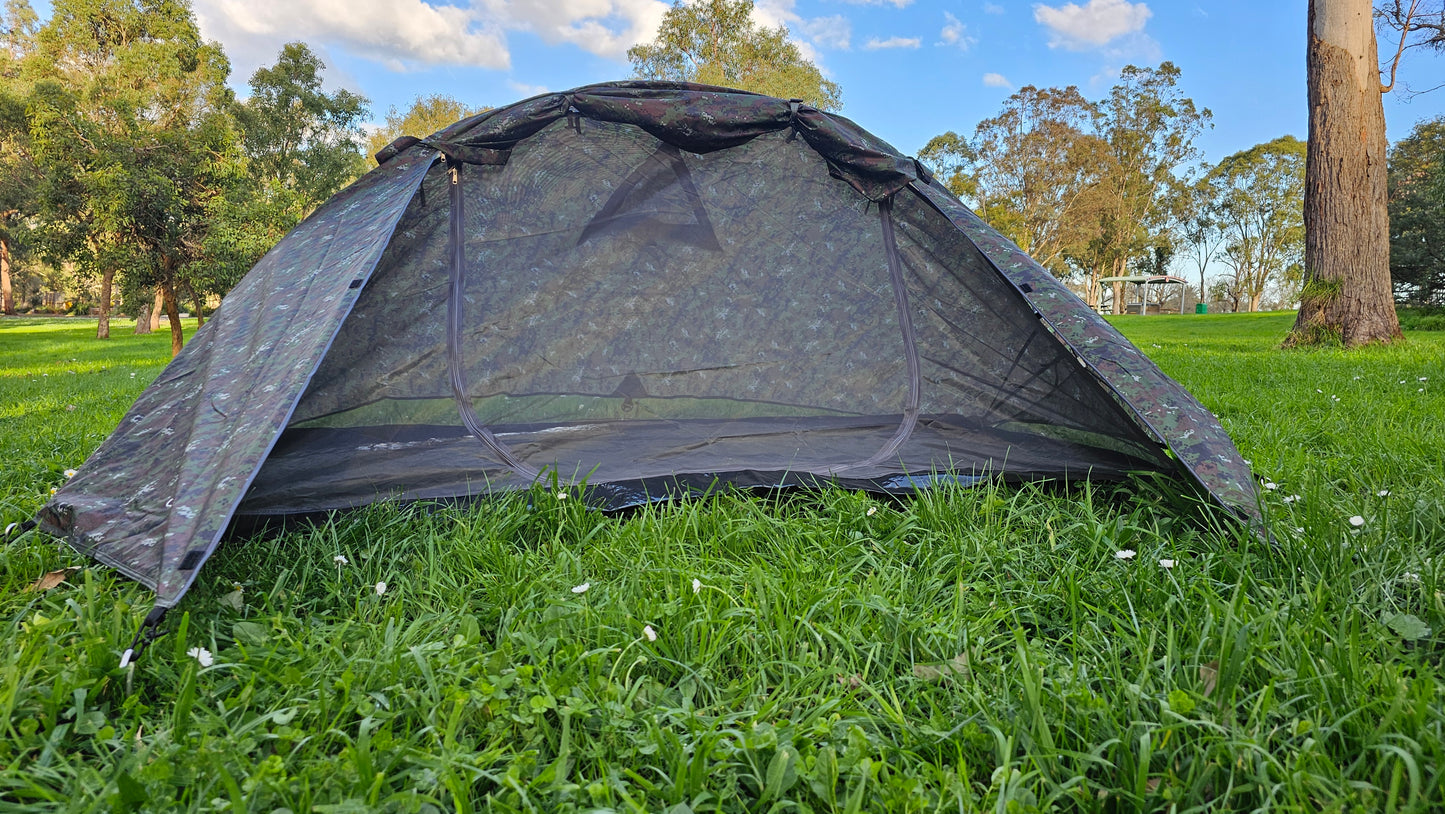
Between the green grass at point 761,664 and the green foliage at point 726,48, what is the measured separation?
69.7 feet

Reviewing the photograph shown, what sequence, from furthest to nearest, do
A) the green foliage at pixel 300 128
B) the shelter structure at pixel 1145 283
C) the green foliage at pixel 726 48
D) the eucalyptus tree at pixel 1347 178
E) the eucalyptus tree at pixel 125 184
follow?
the shelter structure at pixel 1145 283
the green foliage at pixel 726 48
the green foliage at pixel 300 128
the eucalyptus tree at pixel 125 184
the eucalyptus tree at pixel 1347 178

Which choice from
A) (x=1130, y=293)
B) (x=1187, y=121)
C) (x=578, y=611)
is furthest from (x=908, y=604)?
(x=1130, y=293)

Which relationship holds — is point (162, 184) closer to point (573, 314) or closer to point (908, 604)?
point (573, 314)

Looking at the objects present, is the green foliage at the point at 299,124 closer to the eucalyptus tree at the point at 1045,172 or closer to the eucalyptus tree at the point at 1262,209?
the eucalyptus tree at the point at 1045,172

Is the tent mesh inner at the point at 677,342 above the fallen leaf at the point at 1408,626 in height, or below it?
above

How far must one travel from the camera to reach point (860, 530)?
2.09m

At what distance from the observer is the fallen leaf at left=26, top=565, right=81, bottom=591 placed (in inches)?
66.3

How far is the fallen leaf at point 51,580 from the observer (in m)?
1.68

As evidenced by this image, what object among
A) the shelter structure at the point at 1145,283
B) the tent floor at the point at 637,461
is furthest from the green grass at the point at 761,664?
the shelter structure at the point at 1145,283

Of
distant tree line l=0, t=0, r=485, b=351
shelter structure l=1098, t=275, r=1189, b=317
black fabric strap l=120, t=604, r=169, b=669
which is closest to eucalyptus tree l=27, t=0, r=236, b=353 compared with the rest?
distant tree line l=0, t=0, r=485, b=351

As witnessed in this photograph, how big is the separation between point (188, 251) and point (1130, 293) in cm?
3939

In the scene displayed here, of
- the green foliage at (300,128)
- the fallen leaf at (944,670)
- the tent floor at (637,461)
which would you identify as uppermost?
the green foliage at (300,128)

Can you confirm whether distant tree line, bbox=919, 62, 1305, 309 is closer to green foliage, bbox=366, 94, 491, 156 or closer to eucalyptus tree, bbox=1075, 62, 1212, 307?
eucalyptus tree, bbox=1075, 62, 1212, 307

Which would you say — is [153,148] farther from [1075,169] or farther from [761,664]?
[1075,169]
